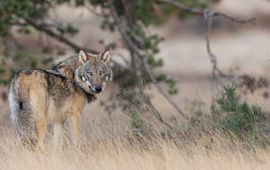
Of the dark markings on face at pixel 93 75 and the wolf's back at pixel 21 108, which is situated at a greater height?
the dark markings on face at pixel 93 75

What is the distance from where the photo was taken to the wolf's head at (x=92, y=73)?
1286cm

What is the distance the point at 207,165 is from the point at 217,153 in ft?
1.44

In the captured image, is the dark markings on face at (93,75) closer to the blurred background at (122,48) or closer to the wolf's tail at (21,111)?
the blurred background at (122,48)

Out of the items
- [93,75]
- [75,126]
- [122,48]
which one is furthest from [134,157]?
[122,48]

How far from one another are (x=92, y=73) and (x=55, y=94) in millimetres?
609

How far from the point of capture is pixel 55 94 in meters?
12.6

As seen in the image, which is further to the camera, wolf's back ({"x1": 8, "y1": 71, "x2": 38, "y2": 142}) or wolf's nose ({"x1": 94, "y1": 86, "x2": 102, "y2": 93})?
wolf's nose ({"x1": 94, "y1": 86, "x2": 102, "y2": 93})

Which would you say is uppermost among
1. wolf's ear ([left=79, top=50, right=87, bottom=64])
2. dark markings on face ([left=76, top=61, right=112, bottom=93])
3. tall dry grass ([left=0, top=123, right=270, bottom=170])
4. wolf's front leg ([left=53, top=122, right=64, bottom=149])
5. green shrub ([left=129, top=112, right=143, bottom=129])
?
wolf's ear ([left=79, top=50, right=87, bottom=64])

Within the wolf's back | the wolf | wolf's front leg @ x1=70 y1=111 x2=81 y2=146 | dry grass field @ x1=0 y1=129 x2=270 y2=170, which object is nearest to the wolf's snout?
the wolf

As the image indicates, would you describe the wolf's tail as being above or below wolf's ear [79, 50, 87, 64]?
below

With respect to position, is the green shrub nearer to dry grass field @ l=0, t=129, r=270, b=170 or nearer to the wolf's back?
dry grass field @ l=0, t=129, r=270, b=170

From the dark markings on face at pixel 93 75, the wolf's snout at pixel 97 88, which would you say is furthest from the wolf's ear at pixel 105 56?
the wolf's snout at pixel 97 88

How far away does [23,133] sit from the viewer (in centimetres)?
1175

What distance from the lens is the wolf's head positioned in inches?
506
